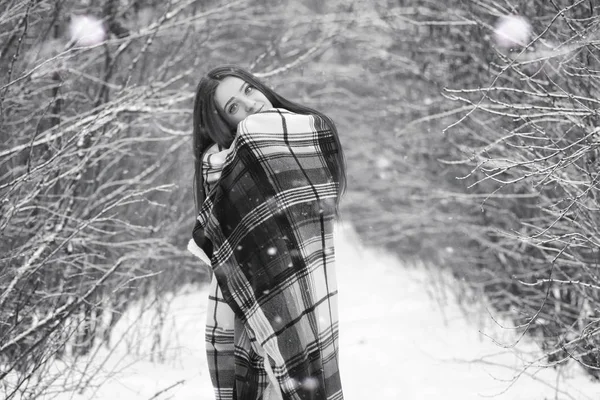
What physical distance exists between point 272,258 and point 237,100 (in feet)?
2.26

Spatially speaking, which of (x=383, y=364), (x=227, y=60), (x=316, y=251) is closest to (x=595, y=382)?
(x=383, y=364)

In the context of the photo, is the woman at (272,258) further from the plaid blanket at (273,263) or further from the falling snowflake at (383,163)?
the falling snowflake at (383,163)

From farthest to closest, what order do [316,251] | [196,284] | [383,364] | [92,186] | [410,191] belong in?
[410,191], [196,284], [383,364], [92,186], [316,251]

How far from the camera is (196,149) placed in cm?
239

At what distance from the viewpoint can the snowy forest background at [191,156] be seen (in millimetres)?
2676

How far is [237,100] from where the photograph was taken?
228 centimetres

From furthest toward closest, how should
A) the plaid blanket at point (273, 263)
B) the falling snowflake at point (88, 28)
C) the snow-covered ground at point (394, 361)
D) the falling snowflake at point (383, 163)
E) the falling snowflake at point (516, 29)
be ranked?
the falling snowflake at point (383, 163), the falling snowflake at point (88, 28), the snow-covered ground at point (394, 361), the falling snowflake at point (516, 29), the plaid blanket at point (273, 263)

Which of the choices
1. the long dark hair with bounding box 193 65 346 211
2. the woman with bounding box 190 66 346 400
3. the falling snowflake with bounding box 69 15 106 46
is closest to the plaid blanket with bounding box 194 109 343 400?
the woman with bounding box 190 66 346 400

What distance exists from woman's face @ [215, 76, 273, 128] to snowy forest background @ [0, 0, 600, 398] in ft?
1.57

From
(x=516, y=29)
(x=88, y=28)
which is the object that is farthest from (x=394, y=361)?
(x=88, y=28)


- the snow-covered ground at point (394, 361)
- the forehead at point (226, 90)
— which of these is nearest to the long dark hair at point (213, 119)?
the forehead at point (226, 90)

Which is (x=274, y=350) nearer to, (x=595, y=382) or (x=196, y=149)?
(x=196, y=149)

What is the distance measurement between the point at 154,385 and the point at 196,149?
204 cm

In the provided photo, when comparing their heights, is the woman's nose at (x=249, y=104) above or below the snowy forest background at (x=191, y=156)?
below
